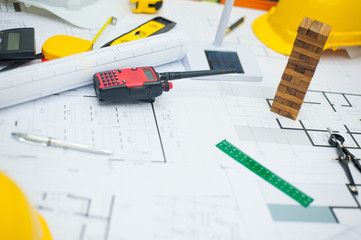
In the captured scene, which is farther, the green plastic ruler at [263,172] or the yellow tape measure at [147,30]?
the yellow tape measure at [147,30]

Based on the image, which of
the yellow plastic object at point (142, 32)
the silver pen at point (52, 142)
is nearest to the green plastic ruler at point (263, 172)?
the silver pen at point (52, 142)

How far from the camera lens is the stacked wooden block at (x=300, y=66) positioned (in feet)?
2.59

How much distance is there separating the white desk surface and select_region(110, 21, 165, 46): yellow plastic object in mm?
106

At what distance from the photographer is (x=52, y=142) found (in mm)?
695

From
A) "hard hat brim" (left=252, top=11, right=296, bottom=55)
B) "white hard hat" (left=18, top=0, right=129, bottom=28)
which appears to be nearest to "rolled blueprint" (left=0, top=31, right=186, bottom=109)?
"white hard hat" (left=18, top=0, right=129, bottom=28)

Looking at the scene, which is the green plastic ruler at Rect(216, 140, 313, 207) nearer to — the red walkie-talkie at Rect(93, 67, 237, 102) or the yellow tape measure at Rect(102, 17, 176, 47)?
the red walkie-talkie at Rect(93, 67, 237, 102)

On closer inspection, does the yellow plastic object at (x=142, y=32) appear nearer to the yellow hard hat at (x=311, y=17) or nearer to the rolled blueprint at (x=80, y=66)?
the rolled blueprint at (x=80, y=66)

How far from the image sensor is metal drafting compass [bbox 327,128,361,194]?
78 cm

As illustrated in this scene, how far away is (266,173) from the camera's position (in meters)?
0.75

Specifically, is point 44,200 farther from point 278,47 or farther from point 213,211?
point 278,47

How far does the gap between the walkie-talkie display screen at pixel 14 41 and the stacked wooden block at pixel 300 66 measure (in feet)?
1.86

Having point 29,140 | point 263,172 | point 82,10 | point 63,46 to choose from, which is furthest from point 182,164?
point 82,10

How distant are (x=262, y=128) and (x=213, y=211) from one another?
0.27 meters

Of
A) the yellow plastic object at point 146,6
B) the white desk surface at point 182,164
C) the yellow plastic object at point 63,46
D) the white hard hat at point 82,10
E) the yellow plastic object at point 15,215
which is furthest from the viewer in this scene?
the yellow plastic object at point 146,6
